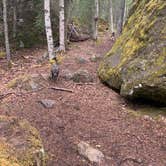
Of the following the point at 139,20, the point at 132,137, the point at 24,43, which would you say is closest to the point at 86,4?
the point at 24,43

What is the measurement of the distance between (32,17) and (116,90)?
1378 centimetres

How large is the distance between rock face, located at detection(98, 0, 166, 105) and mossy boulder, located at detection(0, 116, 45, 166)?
3.86m

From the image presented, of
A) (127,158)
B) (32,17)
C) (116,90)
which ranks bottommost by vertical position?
(127,158)

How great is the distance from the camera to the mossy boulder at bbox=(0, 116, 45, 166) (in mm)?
5367

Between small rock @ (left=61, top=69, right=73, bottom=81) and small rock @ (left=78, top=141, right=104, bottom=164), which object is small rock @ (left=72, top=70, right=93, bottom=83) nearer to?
small rock @ (left=61, top=69, right=73, bottom=81)

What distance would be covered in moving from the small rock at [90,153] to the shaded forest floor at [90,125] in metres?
0.12

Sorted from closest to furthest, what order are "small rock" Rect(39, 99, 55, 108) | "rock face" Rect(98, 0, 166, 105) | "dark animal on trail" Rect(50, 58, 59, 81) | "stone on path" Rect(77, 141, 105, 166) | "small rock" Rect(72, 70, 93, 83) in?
"stone on path" Rect(77, 141, 105, 166)
"rock face" Rect(98, 0, 166, 105)
"small rock" Rect(39, 99, 55, 108)
"dark animal on trail" Rect(50, 58, 59, 81)
"small rock" Rect(72, 70, 93, 83)

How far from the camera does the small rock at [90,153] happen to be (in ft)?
24.0

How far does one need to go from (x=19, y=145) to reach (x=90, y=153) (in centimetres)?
219

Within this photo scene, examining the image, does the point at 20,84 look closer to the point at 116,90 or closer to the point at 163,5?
the point at 116,90

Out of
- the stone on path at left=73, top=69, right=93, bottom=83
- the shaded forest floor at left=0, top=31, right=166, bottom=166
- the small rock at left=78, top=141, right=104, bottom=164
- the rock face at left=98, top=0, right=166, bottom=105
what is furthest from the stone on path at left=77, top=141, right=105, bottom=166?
the stone on path at left=73, top=69, right=93, bottom=83

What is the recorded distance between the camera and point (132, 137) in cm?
832

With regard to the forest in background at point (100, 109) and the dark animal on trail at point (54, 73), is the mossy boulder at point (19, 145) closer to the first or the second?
the forest in background at point (100, 109)

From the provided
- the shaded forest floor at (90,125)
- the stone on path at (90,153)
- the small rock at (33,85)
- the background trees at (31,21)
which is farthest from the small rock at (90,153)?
the background trees at (31,21)
